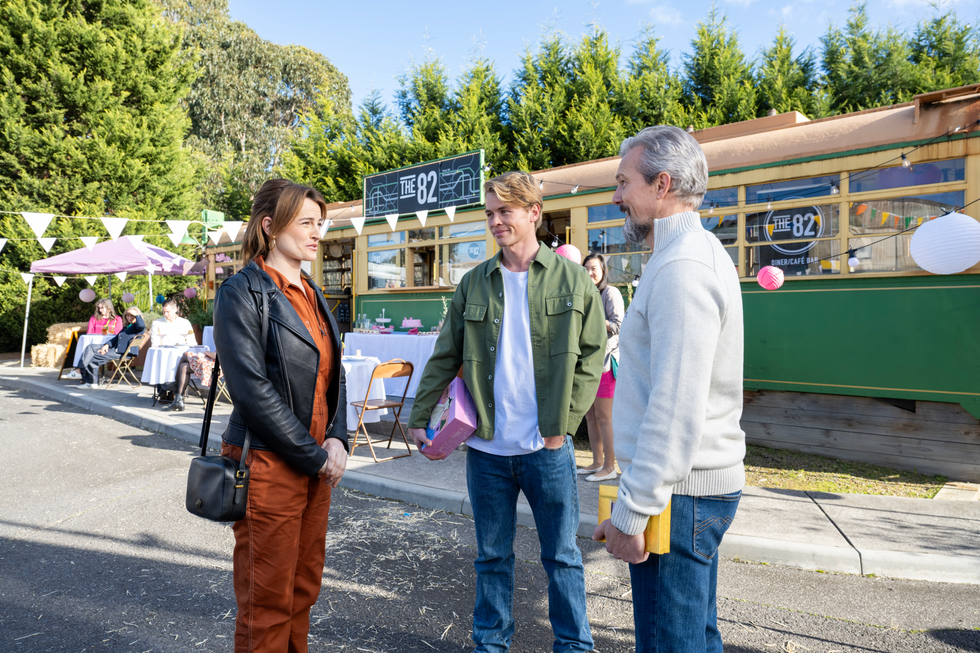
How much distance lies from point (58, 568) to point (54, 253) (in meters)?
16.9

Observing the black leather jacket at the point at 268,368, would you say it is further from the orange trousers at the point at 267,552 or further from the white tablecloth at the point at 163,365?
the white tablecloth at the point at 163,365

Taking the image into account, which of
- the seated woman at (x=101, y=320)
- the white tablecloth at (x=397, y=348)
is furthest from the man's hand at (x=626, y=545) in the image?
the seated woman at (x=101, y=320)

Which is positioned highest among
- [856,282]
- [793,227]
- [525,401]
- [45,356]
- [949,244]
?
[793,227]

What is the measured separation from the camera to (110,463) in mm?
5844

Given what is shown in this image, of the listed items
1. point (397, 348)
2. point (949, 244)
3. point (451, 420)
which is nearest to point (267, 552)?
point (451, 420)

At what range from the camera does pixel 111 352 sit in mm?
11039

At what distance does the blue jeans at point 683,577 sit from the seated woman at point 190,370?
25.4 ft

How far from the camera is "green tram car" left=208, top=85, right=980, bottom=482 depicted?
536cm

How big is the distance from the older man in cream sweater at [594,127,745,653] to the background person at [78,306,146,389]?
11348 mm

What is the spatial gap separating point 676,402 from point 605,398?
375 centimetres

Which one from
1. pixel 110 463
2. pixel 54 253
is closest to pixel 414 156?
pixel 54 253

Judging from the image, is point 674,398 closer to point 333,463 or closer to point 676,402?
point 676,402

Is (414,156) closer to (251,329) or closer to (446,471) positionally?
(446,471)

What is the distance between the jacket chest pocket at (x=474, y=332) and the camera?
225 cm
